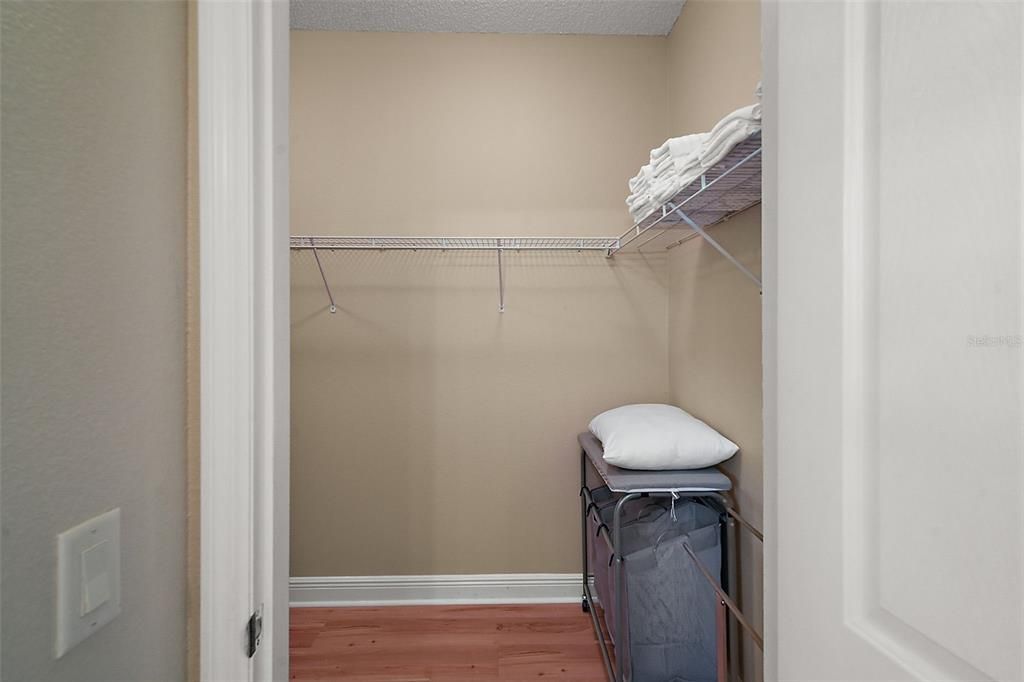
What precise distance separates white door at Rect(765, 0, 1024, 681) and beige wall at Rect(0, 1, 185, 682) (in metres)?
0.71

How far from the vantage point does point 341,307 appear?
213 cm

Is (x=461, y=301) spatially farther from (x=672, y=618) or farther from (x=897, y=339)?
(x=897, y=339)

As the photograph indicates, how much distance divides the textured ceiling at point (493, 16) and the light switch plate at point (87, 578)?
213 cm

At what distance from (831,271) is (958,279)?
0.12 meters

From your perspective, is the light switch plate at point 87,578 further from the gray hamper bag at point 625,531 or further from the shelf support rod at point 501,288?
the shelf support rod at point 501,288

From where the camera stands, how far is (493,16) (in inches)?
79.4

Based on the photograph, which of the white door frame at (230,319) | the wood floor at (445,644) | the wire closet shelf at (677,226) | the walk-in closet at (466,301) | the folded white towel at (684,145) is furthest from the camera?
the walk-in closet at (466,301)

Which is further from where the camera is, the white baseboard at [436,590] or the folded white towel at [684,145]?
the white baseboard at [436,590]

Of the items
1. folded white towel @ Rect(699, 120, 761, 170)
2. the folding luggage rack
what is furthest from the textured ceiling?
the folding luggage rack

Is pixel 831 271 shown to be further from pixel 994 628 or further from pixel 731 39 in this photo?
pixel 731 39

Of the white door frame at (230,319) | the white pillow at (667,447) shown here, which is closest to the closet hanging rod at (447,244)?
the white pillow at (667,447)

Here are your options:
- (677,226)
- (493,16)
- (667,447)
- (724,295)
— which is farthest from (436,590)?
(493,16)

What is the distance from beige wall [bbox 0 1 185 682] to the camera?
39cm

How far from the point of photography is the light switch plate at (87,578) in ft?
1.41
